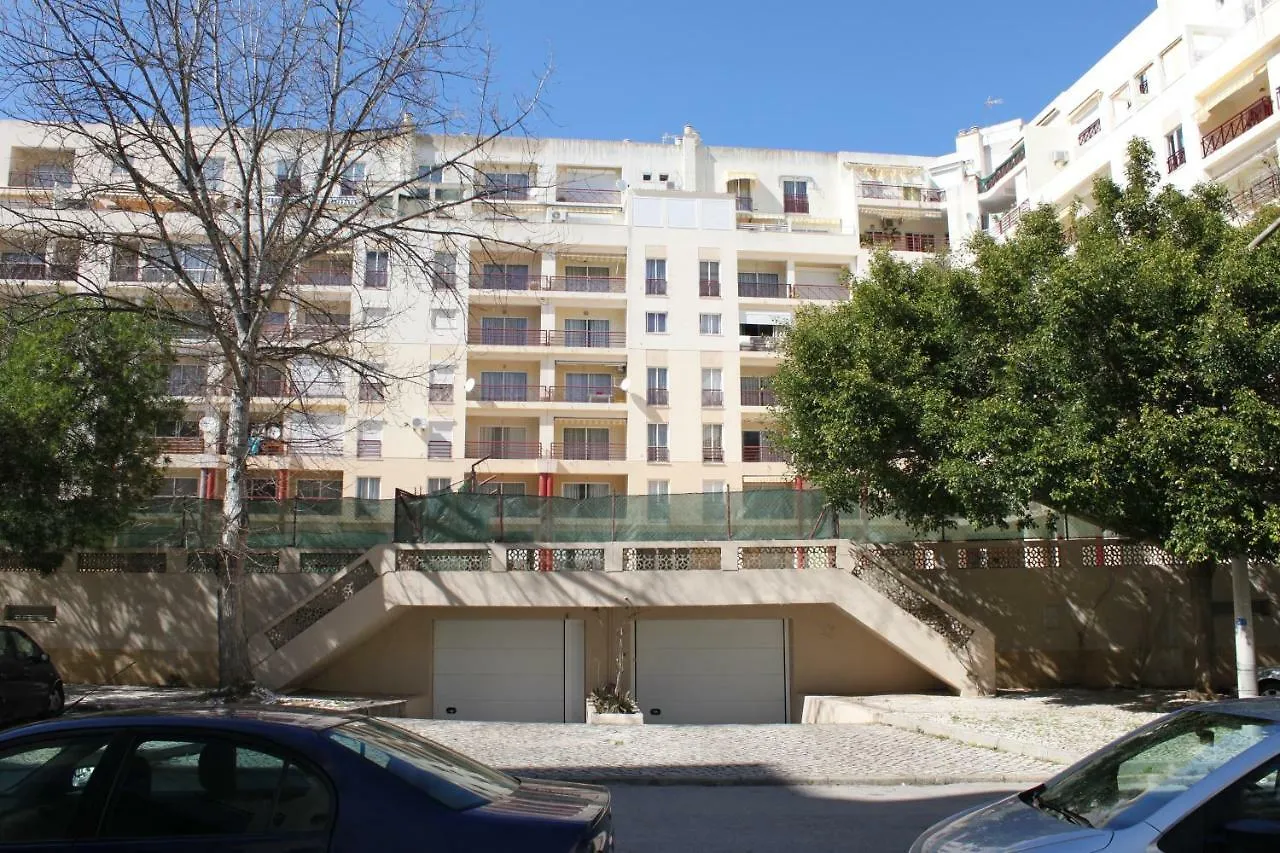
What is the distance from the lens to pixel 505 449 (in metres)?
39.9

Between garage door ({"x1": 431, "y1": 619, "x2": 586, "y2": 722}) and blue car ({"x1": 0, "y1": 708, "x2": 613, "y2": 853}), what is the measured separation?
16179mm

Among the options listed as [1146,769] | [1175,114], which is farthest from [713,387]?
[1146,769]

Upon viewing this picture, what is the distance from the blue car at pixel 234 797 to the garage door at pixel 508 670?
16.2 metres

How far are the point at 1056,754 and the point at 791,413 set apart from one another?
769 centimetres

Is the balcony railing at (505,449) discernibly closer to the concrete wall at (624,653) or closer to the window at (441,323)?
the window at (441,323)

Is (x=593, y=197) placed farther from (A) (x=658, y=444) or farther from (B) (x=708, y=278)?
(A) (x=658, y=444)

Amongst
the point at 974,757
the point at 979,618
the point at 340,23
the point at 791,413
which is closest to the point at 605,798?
the point at 974,757

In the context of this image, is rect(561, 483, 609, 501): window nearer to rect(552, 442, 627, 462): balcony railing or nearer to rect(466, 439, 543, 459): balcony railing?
rect(552, 442, 627, 462): balcony railing

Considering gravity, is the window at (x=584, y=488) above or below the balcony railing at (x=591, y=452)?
below

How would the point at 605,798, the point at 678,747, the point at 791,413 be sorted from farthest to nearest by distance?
the point at 791,413, the point at 678,747, the point at 605,798

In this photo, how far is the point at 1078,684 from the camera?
18281 millimetres

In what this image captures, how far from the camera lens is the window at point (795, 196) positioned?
155ft

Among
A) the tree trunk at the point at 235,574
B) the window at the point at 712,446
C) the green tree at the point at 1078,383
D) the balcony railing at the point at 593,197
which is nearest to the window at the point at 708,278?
the balcony railing at the point at 593,197

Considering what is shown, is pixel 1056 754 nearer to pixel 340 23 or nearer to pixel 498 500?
pixel 498 500
